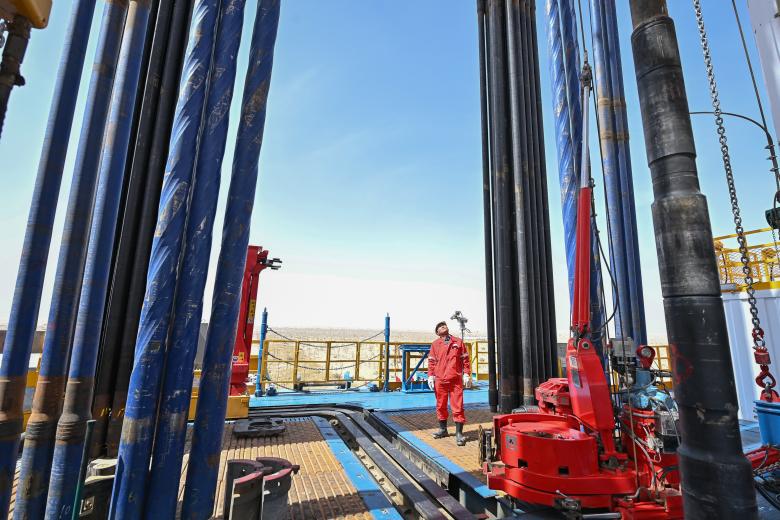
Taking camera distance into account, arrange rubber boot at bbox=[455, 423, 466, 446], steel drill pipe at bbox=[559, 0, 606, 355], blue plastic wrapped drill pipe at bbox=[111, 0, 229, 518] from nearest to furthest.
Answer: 1. blue plastic wrapped drill pipe at bbox=[111, 0, 229, 518]
2. steel drill pipe at bbox=[559, 0, 606, 355]
3. rubber boot at bbox=[455, 423, 466, 446]

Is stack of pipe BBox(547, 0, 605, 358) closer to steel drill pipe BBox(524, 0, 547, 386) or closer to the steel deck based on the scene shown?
steel drill pipe BBox(524, 0, 547, 386)

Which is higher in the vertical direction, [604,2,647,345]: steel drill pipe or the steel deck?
[604,2,647,345]: steel drill pipe

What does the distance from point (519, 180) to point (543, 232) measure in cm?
119

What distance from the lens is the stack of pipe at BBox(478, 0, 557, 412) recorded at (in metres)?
7.23

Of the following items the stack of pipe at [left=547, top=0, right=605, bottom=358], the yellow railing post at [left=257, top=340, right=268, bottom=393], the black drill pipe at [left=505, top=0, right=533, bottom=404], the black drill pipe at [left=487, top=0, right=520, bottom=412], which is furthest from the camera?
the yellow railing post at [left=257, top=340, right=268, bottom=393]

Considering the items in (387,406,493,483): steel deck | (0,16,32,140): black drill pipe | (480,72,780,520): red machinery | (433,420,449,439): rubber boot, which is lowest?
(387,406,493,483): steel deck

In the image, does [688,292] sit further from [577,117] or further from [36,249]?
[577,117]

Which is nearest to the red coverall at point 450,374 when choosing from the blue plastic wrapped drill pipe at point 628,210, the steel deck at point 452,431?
the steel deck at point 452,431

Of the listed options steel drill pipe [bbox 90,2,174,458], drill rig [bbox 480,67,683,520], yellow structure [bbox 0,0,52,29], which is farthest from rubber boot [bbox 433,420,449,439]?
yellow structure [bbox 0,0,52,29]

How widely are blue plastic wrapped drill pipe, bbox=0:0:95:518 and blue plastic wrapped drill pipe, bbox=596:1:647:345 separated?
8.87 meters

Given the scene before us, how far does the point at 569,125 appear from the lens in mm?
5562

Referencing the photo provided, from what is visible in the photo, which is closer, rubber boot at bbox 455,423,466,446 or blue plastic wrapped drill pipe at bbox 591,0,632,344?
rubber boot at bbox 455,423,466,446

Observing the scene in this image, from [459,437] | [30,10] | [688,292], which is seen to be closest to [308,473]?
[459,437]

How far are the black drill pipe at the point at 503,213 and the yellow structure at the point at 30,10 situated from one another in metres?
7.19
